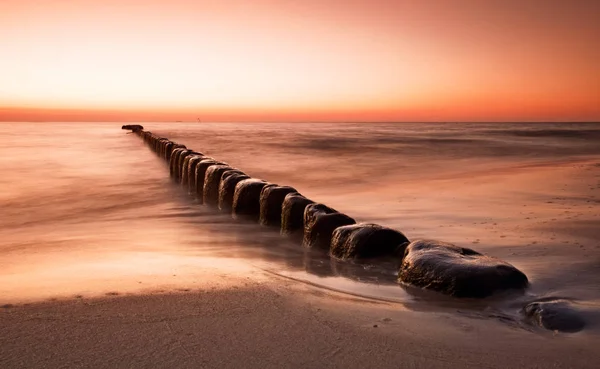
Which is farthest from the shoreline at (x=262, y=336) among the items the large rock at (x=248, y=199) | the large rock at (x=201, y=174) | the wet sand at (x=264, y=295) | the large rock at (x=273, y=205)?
the large rock at (x=201, y=174)

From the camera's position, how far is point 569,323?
2.33 meters

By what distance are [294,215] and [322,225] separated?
557 mm

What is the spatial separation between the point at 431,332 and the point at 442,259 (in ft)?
2.55

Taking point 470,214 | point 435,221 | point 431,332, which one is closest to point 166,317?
point 431,332

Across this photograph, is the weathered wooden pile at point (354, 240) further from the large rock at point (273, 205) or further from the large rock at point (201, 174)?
the large rock at point (201, 174)

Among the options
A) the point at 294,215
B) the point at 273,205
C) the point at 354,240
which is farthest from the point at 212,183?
the point at 354,240

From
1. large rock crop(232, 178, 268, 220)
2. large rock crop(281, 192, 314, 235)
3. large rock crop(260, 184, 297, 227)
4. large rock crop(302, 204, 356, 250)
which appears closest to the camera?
large rock crop(302, 204, 356, 250)

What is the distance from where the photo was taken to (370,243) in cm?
359

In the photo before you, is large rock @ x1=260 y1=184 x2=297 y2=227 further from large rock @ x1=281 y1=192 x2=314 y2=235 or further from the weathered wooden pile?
large rock @ x1=281 y1=192 x2=314 y2=235

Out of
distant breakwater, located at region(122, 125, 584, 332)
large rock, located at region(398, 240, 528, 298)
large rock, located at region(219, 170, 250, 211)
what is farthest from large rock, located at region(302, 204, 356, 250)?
large rock, located at region(219, 170, 250, 211)

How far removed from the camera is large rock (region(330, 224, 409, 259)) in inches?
140

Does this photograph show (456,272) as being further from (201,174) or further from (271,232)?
(201,174)

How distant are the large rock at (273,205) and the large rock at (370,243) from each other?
4.40 ft

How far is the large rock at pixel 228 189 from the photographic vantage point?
19.9ft
